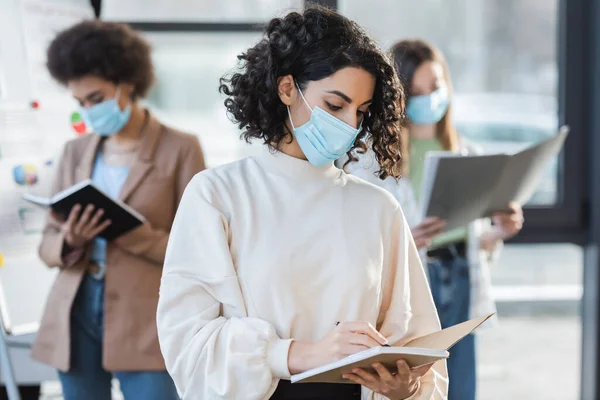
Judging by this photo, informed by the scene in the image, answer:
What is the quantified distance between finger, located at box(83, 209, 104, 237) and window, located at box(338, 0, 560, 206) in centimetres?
135

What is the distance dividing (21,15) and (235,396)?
1599mm

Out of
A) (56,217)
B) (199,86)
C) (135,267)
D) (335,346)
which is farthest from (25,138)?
(335,346)

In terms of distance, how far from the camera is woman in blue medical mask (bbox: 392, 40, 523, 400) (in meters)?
1.93

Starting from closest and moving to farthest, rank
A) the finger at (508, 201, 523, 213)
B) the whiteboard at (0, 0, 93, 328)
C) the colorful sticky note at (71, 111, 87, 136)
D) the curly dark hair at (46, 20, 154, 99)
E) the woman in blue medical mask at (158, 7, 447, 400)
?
the woman in blue medical mask at (158, 7, 447, 400), the curly dark hair at (46, 20, 154, 99), the finger at (508, 201, 523, 213), the whiteboard at (0, 0, 93, 328), the colorful sticky note at (71, 111, 87, 136)

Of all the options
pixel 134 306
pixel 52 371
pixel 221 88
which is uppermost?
pixel 221 88

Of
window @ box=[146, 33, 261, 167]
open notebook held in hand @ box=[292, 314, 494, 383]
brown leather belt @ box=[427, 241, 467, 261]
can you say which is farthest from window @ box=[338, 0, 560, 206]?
open notebook held in hand @ box=[292, 314, 494, 383]

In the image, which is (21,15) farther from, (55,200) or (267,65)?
(267,65)

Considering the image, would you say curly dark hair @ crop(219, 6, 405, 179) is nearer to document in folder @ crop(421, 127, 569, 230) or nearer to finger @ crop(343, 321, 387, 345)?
finger @ crop(343, 321, 387, 345)

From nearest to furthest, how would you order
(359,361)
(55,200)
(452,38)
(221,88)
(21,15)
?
(359,361)
(221,88)
(55,200)
(21,15)
(452,38)

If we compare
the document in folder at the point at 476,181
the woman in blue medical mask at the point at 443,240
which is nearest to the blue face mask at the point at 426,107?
the woman in blue medical mask at the point at 443,240

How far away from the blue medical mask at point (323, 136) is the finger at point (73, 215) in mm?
835

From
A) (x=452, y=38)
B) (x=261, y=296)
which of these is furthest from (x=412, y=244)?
(x=452, y=38)

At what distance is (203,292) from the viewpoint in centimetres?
103

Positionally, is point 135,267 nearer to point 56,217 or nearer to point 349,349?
point 56,217
